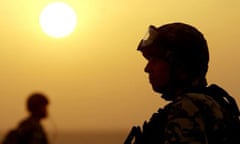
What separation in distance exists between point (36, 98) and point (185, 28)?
4.19 metres

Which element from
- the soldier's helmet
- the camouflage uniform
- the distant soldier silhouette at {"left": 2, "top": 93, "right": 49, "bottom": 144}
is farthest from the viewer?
the distant soldier silhouette at {"left": 2, "top": 93, "right": 49, "bottom": 144}

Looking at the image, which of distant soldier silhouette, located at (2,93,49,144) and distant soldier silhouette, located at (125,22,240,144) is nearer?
distant soldier silhouette, located at (125,22,240,144)

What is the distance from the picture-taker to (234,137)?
2.63 m

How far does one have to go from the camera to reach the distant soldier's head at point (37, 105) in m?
6.62

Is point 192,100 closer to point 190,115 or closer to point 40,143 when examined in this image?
point 190,115

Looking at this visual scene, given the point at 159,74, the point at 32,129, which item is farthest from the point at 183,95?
the point at 32,129

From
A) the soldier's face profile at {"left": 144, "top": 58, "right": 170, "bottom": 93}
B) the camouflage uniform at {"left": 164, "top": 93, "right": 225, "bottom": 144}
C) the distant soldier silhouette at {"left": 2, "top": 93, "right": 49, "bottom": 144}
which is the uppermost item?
the distant soldier silhouette at {"left": 2, "top": 93, "right": 49, "bottom": 144}

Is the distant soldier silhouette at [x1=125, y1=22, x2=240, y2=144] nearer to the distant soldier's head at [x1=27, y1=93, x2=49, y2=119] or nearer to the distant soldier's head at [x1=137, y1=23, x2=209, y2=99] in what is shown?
the distant soldier's head at [x1=137, y1=23, x2=209, y2=99]

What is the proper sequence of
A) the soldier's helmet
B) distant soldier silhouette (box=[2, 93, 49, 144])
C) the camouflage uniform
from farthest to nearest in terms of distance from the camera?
distant soldier silhouette (box=[2, 93, 49, 144]), the soldier's helmet, the camouflage uniform

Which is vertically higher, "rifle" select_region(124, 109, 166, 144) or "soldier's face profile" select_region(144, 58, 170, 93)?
"soldier's face profile" select_region(144, 58, 170, 93)

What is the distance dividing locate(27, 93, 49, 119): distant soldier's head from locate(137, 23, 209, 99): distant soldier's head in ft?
13.1

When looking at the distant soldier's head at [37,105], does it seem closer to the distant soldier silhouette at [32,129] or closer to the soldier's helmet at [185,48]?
the distant soldier silhouette at [32,129]

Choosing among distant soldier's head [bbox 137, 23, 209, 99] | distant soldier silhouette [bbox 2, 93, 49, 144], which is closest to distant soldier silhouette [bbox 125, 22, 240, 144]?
distant soldier's head [bbox 137, 23, 209, 99]

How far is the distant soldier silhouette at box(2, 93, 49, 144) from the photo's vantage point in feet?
21.1
